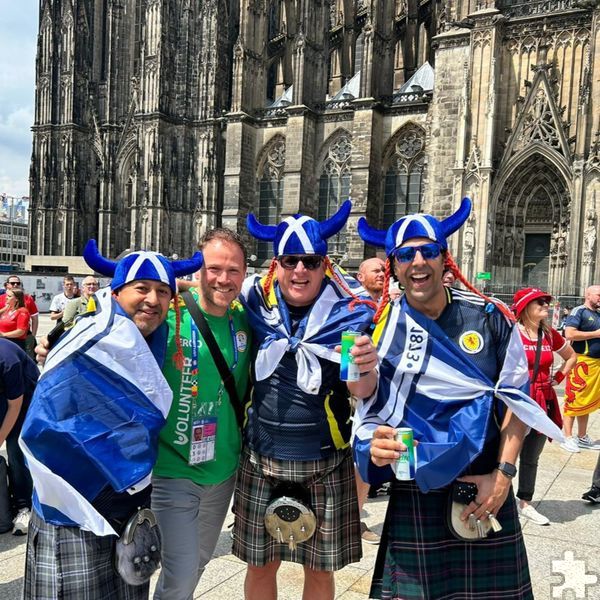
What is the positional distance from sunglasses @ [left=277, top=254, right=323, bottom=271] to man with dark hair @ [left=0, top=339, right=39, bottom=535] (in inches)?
80.7

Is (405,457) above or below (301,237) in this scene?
below

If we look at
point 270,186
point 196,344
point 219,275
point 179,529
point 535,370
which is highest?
point 270,186

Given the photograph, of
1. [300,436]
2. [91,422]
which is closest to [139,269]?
[91,422]

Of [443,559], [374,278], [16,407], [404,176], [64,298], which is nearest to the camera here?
[443,559]

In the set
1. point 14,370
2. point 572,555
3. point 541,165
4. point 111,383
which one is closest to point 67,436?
point 111,383

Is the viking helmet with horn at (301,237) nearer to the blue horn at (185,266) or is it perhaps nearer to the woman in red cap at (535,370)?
the blue horn at (185,266)

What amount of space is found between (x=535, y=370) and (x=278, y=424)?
2958mm

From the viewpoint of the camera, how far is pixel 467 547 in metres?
2.24

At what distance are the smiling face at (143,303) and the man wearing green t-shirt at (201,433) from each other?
28 cm

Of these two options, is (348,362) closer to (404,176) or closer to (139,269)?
(139,269)

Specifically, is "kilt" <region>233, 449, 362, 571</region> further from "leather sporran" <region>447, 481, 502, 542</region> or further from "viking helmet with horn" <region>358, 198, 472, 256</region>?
"viking helmet with horn" <region>358, 198, 472, 256</region>

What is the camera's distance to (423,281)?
2287mm

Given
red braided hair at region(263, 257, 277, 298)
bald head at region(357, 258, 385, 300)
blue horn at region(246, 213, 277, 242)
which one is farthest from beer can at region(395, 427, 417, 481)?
bald head at region(357, 258, 385, 300)

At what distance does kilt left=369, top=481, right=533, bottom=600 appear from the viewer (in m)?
2.22
